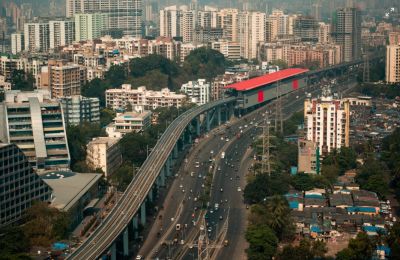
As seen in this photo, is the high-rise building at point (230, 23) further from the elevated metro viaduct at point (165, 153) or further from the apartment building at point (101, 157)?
the apartment building at point (101, 157)

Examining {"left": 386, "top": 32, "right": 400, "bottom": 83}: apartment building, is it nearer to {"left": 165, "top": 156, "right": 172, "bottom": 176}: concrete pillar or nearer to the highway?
the highway

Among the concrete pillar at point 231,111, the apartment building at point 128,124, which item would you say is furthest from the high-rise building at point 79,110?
the concrete pillar at point 231,111

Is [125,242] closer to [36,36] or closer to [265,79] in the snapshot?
[265,79]

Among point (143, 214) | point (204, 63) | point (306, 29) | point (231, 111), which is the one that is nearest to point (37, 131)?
point (143, 214)

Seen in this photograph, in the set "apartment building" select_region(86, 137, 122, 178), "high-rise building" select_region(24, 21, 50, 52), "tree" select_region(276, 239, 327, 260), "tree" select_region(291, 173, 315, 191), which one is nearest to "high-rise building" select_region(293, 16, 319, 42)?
"high-rise building" select_region(24, 21, 50, 52)

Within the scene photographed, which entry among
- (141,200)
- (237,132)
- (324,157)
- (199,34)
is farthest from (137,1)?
(141,200)
